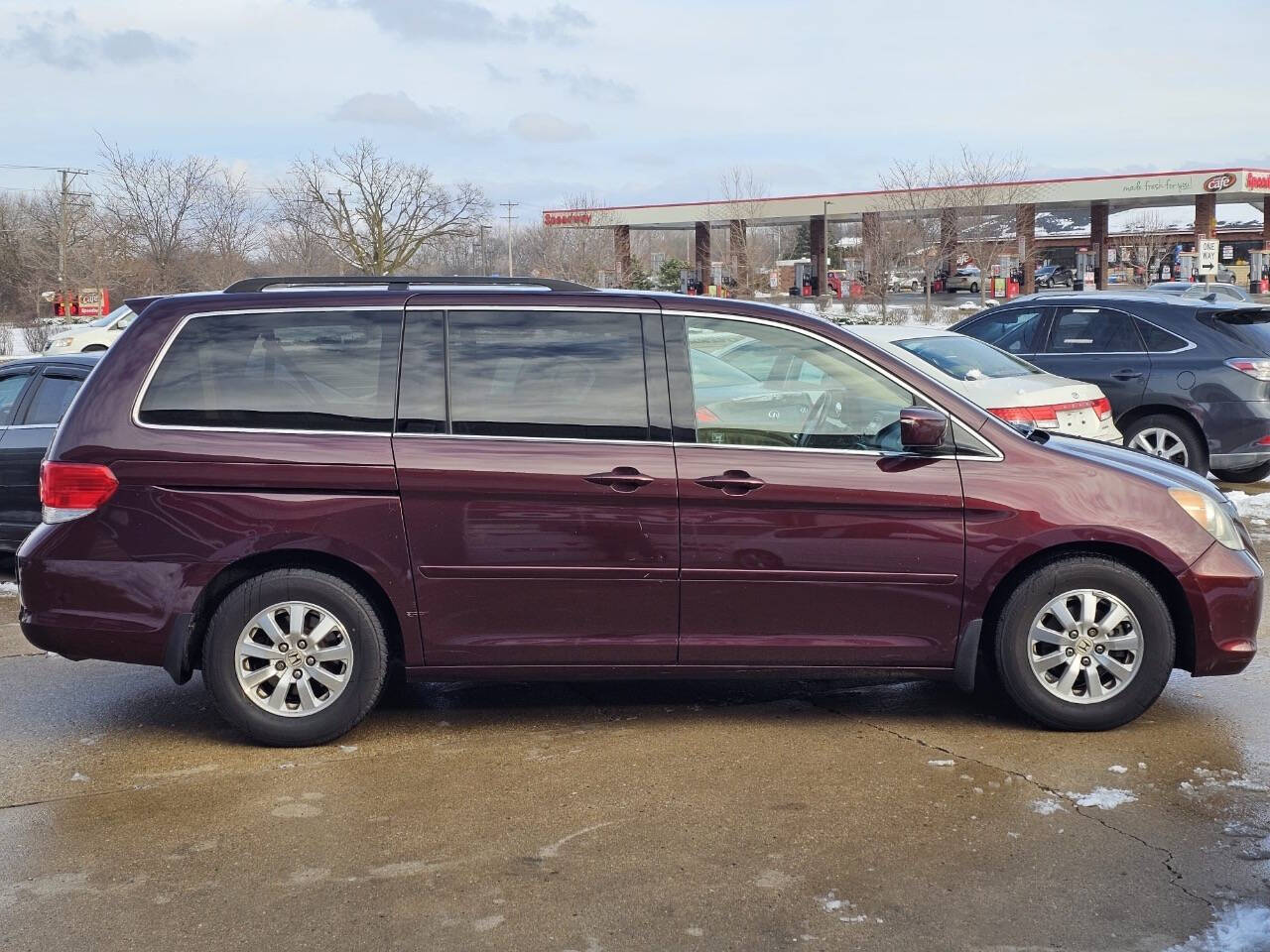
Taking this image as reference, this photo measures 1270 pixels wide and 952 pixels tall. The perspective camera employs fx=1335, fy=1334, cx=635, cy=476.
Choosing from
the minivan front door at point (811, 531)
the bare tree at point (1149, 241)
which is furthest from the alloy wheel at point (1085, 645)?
the bare tree at point (1149, 241)

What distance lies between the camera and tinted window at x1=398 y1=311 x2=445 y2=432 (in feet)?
17.3

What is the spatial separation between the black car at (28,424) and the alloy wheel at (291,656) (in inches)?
174

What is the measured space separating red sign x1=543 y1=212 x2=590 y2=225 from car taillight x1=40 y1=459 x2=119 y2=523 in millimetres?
53175

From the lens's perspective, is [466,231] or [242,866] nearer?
[242,866]

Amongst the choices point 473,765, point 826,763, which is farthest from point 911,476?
point 473,765

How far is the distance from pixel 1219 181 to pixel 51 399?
5241 centimetres

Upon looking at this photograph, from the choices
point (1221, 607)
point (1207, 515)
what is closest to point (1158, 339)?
point (1207, 515)

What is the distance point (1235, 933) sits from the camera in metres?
3.64

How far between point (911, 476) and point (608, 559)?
1.24 m

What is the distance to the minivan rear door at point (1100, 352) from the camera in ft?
38.3

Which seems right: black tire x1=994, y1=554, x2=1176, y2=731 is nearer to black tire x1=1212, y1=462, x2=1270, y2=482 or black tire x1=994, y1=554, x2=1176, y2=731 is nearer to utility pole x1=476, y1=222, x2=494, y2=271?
black tire x1=1212, y1=462, x2=1270, y2=482

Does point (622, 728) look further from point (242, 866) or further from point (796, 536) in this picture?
point (242, 866)

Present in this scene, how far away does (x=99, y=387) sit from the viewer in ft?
17.5

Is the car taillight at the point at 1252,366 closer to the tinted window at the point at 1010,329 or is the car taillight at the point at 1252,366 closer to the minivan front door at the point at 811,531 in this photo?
the tinted window at the point at 1010,329
